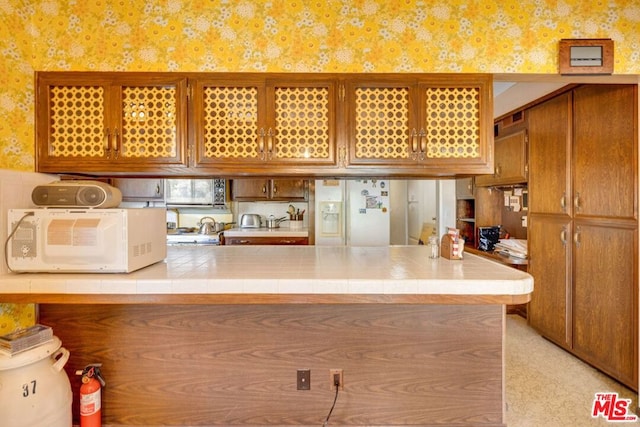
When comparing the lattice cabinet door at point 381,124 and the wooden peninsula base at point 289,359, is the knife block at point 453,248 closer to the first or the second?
the wooden peninsula base at point 289,359

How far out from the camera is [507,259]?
3.40 metres

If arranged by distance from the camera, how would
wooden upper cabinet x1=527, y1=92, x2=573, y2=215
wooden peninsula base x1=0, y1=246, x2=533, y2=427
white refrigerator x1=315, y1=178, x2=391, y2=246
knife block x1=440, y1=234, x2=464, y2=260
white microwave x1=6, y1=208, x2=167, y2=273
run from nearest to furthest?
white microwave x1=6, y1=208, x2=167, y2=273 → wooden peninsula base x1=0, y1=246, x2=533, y2=427 → knife block x1=440, y1=234, x2=464, y2=260 → wooden upper cabinet x1=527, y1=92, x2=573, y2=215 → white refrigerator x1=315, y1=178, x2=391, y2=246

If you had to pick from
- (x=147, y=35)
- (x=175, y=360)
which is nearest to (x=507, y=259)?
(x=175, y=360)

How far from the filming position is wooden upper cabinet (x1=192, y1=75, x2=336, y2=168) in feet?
6.10

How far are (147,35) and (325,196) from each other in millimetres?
3139

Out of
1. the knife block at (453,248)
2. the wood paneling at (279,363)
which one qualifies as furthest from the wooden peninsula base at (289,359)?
the knife block at (453,248)

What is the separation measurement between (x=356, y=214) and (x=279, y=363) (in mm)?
3359

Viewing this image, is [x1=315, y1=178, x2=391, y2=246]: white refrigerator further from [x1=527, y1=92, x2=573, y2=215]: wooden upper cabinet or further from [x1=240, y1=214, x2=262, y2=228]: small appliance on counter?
[x1=527, y1=92, x2=573, y2=215]: wooden upper cabinet

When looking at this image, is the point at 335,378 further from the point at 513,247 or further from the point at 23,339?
the point at 513,247

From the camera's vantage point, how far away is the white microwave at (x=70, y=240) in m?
1.51

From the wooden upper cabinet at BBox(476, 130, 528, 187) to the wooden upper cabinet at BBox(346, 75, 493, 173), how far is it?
176 centimetres

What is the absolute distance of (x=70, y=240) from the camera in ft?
4.95

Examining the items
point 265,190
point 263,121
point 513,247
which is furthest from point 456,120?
point 265,190

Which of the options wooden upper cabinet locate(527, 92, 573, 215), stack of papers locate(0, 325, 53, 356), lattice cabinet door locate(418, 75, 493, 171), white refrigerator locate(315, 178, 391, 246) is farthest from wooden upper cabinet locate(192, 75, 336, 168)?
white refrigerator locate(315, 178, 391, 246)
